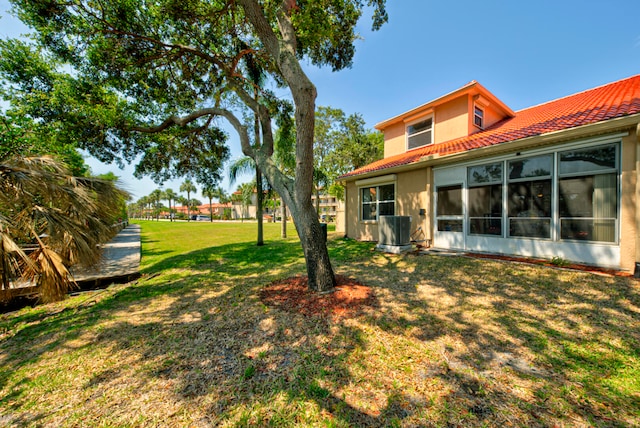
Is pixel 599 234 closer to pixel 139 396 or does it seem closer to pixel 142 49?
pixel 139 396

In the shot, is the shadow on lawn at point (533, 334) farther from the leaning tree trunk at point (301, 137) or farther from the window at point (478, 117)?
the window at point (478, 117)

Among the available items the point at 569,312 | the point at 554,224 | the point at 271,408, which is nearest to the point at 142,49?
the point at 271,408

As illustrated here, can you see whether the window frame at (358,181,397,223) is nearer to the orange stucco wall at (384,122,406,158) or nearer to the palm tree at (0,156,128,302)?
the orange stucco wall at (384,122,406,158)

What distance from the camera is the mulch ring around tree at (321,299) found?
3.80 metres

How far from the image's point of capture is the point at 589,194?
571 cm

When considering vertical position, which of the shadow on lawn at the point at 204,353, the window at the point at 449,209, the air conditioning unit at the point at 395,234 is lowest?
the shadow on lawn at the point at 204,353

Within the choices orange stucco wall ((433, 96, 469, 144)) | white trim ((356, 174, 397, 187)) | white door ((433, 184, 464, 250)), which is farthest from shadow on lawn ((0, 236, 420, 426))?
orange stucco wall ((433, 96, 469, 144))

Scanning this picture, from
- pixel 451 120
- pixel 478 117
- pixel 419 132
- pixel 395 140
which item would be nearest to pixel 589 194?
pixel 451 120

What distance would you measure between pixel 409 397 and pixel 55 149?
1179 cm

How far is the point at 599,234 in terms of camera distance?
218 inches

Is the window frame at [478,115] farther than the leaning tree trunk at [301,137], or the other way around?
the window frame at [478,115]

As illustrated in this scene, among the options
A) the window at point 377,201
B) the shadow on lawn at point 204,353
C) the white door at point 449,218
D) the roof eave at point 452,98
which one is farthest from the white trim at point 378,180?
the shadow on lawn at point 204,353

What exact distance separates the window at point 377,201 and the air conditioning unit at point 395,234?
1907 mm

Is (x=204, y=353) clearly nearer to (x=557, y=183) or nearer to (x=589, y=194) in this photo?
(x=557, y=183)
